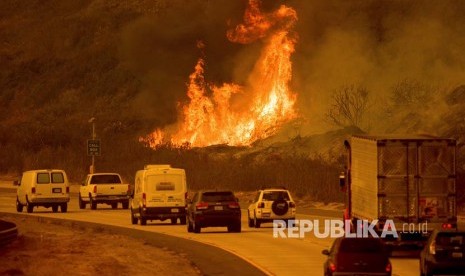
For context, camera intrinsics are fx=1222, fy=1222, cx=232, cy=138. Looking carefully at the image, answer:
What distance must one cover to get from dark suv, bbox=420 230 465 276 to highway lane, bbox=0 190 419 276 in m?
3.27

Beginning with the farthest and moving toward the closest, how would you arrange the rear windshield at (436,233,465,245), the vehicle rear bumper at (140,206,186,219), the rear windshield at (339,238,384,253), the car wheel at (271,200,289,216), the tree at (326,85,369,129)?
1. the tree at (326,85,369,129)
2. the vehicle rear bumper at (140,206,186,219)
3. the car wheel at (271,200,289,216)
4. the rear windshield at (436,233,465,245)
5. the rear windshield at (339,238,384,253)

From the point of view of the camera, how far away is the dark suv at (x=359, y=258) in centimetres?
2597

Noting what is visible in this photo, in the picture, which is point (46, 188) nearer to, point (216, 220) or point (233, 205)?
point (216, 220)

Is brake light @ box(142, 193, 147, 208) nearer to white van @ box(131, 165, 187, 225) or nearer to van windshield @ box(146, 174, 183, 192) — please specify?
white van @ box(131, 165, 187, 225)

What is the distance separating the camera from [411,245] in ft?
118

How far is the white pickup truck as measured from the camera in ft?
209

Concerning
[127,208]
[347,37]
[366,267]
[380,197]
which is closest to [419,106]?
[347,37]

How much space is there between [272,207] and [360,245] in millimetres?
22597

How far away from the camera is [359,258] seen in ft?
85.2

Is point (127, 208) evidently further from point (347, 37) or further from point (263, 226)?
point (347, 37)

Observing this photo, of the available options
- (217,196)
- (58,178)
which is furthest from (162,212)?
(58,178)

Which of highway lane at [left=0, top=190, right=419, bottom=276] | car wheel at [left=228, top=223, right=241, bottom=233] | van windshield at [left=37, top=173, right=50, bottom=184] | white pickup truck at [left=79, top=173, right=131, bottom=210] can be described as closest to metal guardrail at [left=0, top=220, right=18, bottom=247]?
highway lane at [left=0, top=190, right=419, bottom=276]

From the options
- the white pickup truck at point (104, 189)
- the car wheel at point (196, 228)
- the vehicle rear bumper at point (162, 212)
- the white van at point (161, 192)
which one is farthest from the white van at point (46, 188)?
the car wheel at point (196, 228)

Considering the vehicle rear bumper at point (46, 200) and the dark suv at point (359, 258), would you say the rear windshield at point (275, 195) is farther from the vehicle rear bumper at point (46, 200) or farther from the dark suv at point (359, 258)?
the dark suv at point (359, 258)
